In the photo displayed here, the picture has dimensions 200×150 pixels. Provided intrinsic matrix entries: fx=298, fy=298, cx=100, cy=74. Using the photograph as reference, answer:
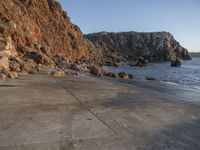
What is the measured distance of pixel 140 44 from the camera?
160250 millimetres

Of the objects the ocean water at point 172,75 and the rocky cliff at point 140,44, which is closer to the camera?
the ocean water at point 172,75

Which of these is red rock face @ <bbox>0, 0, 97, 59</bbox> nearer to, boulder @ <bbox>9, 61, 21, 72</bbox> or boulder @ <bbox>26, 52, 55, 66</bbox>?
boulder @ <bbox>26, 52, 55, 66</bbox>

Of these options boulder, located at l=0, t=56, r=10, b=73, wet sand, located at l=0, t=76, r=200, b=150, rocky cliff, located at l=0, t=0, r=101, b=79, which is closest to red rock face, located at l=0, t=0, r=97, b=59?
rocky cliff, located at l=0, t=0, r=101, b=79

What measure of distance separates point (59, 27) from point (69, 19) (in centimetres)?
934

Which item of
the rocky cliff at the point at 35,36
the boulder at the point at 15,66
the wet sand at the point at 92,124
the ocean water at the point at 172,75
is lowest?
the ocean water at the point at 172,75

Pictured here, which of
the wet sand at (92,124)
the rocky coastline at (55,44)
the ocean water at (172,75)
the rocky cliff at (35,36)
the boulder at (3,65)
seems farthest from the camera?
the ocean water at (172,75)

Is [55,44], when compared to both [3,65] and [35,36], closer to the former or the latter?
[35,36]

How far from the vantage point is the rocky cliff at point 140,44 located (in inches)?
5906

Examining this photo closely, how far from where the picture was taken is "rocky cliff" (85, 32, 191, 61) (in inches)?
5906

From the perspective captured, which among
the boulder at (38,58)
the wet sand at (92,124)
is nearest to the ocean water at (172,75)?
the boulder at (38,58)

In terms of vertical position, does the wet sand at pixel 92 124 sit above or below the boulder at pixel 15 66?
below

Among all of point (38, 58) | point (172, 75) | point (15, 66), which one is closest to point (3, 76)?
point (15, 66)

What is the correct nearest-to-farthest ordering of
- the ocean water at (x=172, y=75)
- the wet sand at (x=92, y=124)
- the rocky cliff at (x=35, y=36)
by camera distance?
the wet sand at (x=92, y=124) → the rocky cliff at (x=35, y=36) → the ocean water at (x=172, y=75)

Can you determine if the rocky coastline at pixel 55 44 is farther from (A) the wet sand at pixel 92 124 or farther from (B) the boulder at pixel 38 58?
(A) the wet sand at pixel 92 124
